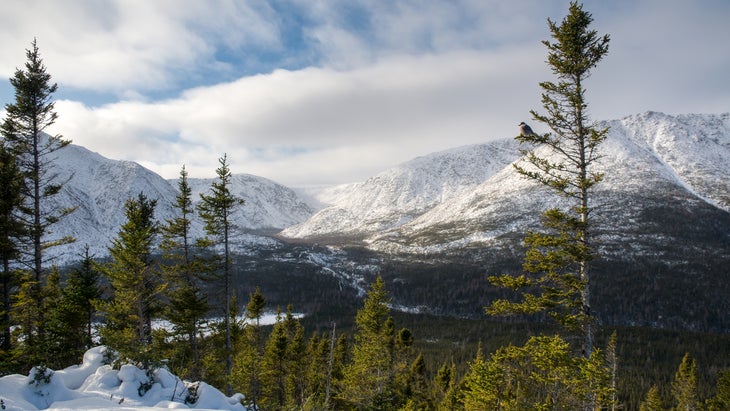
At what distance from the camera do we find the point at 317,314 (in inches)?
5960

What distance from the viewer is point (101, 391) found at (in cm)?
1068

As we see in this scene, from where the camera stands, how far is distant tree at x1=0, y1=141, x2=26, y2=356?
1683cm

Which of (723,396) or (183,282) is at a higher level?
(183,282)

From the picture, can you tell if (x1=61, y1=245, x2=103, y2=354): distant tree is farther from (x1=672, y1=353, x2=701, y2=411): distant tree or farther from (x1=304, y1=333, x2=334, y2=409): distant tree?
(x1=672, y1=353, x2=701, y2=411): distant tree

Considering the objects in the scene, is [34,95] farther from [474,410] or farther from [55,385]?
[474,410]

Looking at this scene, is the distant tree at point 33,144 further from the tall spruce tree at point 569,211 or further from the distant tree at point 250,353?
the tall spruce tree at point 569,211

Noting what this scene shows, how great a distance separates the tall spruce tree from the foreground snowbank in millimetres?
10151

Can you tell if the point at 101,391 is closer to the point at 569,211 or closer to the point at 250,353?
the point at 569,211

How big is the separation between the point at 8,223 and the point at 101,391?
39.0 feet

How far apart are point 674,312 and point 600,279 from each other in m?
32.1

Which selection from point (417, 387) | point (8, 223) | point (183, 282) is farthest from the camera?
point (417, 387)

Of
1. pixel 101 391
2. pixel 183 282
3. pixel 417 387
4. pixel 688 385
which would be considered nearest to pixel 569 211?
pixel 101 391

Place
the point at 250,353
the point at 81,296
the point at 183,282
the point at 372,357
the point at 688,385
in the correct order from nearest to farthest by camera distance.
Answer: the point at 81,296 → the point at 183,282 → the point at 372,357 → the point at 250,353 → the point at 688,385

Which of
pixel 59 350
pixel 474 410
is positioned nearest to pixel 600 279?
pixel 474 410
